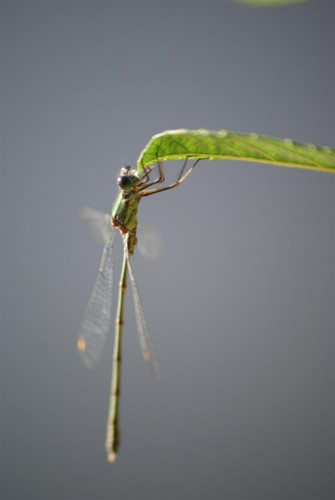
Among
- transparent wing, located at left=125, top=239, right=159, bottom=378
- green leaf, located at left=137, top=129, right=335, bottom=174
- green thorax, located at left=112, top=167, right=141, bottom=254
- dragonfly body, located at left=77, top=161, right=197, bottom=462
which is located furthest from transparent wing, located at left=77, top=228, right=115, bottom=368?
green leaf, located at left=137, top=129, right=335, bottom=174

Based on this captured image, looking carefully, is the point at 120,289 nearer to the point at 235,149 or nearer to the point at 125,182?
the point at 125,182

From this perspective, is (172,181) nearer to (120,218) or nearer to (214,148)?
(120,218)

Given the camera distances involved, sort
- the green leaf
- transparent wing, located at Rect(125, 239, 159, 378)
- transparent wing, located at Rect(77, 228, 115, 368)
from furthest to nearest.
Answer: transparent wing, located at Rect(77, 228, 115, 368)
transparent wing, located at Rect(125, 239, 159, 378)
the green leaf

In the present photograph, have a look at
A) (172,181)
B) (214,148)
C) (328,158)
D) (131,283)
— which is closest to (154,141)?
(214,148)

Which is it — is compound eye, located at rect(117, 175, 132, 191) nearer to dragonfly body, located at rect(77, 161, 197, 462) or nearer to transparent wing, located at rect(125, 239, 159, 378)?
dragonfly body, located at rect(77, 161, 197, 462)

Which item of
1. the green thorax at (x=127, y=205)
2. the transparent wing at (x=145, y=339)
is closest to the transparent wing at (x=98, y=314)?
the transparent wing at (x=145, y=339)

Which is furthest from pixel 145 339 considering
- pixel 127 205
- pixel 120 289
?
pixel 127 205

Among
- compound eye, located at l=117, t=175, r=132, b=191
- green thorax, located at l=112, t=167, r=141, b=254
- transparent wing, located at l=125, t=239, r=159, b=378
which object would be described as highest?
compound eye, located at l=117, t=175, r=132, b=191
